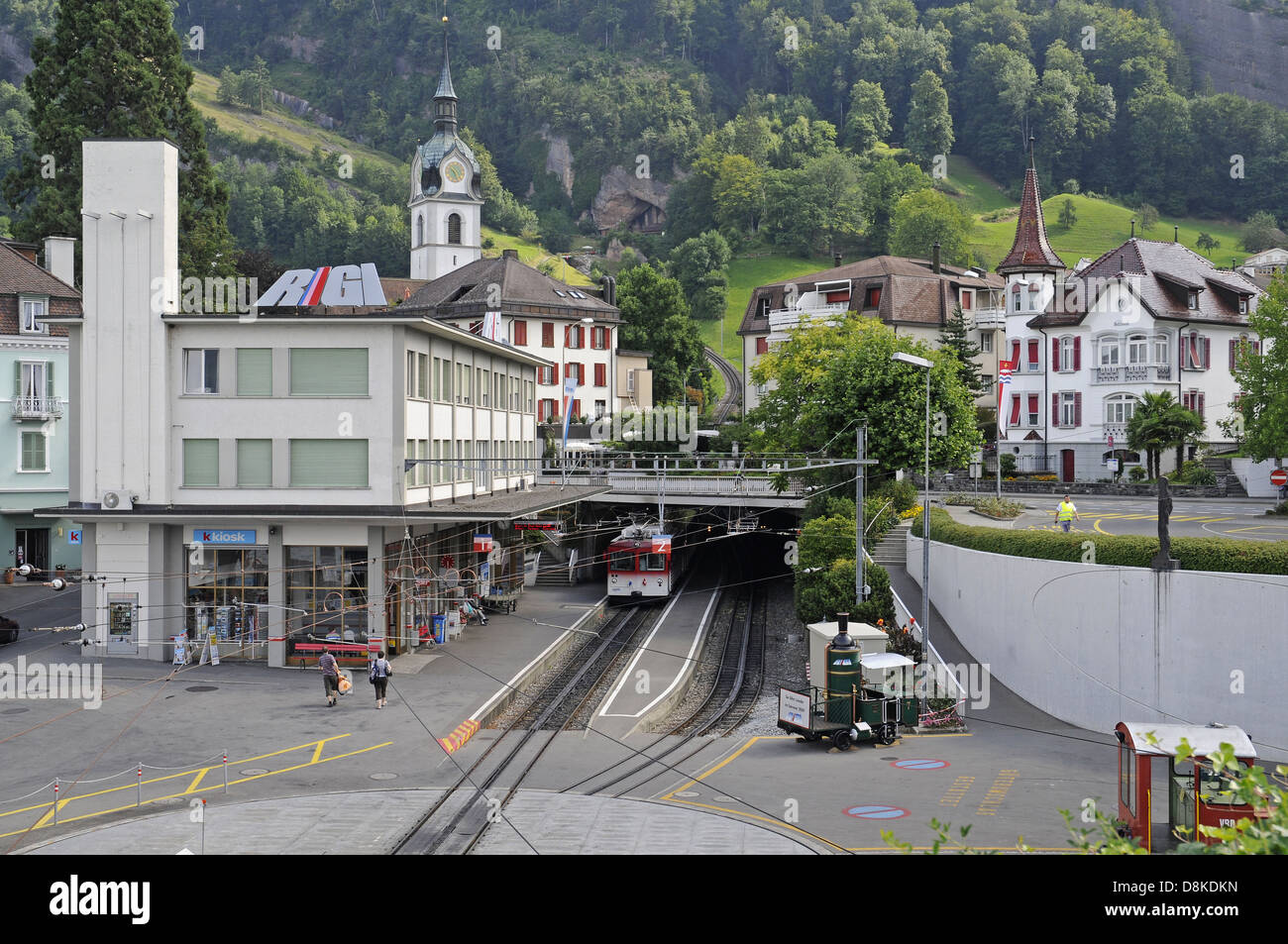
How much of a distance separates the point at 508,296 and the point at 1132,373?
41197mm

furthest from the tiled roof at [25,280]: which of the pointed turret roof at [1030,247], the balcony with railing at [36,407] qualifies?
the pointed turret roof at [1030,247]

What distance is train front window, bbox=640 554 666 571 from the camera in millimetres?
51188

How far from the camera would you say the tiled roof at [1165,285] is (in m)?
65.8

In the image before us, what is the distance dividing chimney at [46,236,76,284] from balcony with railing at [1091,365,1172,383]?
174 feet

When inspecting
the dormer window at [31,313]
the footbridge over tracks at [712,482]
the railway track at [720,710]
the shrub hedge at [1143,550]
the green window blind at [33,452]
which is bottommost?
the railway track at [720,710]

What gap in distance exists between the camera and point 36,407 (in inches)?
2072

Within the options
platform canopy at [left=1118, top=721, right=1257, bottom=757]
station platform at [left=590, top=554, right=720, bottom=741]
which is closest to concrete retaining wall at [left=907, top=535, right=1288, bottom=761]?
platform canopy at [left=1118, top=721, right=1257, bottom=757]

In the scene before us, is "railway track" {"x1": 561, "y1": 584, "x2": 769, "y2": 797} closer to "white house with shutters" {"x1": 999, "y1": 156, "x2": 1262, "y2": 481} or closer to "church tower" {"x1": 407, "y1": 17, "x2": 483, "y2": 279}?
"white house with shutters" {"x1": 999, "y1": 156, "x2": 1262, "y2": 481}

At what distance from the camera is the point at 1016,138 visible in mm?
181125

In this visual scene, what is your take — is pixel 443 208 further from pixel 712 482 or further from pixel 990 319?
pixel 712 482

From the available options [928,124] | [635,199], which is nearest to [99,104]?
[635,199]

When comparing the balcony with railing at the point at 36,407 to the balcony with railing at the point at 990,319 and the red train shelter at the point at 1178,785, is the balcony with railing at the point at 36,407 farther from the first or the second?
the balcony with railing at the point at 990,319

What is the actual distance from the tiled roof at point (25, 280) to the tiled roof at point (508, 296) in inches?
1253
